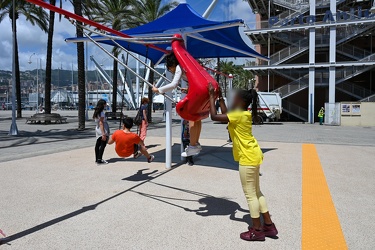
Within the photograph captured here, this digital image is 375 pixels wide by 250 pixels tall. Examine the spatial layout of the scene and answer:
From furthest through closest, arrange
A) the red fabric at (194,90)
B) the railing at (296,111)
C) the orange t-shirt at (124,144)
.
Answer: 1. the railing at (296,111)
2. the orange t-shirt at (124,144)
3. the red fabric at (194,90)

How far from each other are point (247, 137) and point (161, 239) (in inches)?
61.7

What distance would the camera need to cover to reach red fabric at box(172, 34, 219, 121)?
4410 mm

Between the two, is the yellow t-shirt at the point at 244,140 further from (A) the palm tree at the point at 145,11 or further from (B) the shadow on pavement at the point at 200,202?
(A) the palm tree at the point at 145,11

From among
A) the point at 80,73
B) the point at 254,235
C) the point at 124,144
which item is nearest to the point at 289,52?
the point at 80,73

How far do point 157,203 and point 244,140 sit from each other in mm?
2135

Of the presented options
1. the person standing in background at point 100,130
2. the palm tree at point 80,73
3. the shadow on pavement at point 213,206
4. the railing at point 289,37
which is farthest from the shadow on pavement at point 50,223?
the railing at point 289,37

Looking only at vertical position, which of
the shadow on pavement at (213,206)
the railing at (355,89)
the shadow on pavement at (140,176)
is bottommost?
the shadow on pavement at (213,206)

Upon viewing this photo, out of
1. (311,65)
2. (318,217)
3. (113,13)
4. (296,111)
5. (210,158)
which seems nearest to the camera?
(318,217)

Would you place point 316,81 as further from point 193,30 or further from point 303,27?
point 193,30

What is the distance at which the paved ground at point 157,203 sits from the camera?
3926 millimetres

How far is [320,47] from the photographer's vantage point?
111 ft

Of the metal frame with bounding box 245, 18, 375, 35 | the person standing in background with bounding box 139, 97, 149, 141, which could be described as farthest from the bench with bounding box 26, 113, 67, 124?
the metal frame with bounding box 245, 18, 375, 35

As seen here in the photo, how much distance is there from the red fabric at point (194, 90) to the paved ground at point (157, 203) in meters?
1.49

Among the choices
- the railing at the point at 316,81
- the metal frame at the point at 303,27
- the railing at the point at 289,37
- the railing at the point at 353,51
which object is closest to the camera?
the metal frame at the point at 303,27
